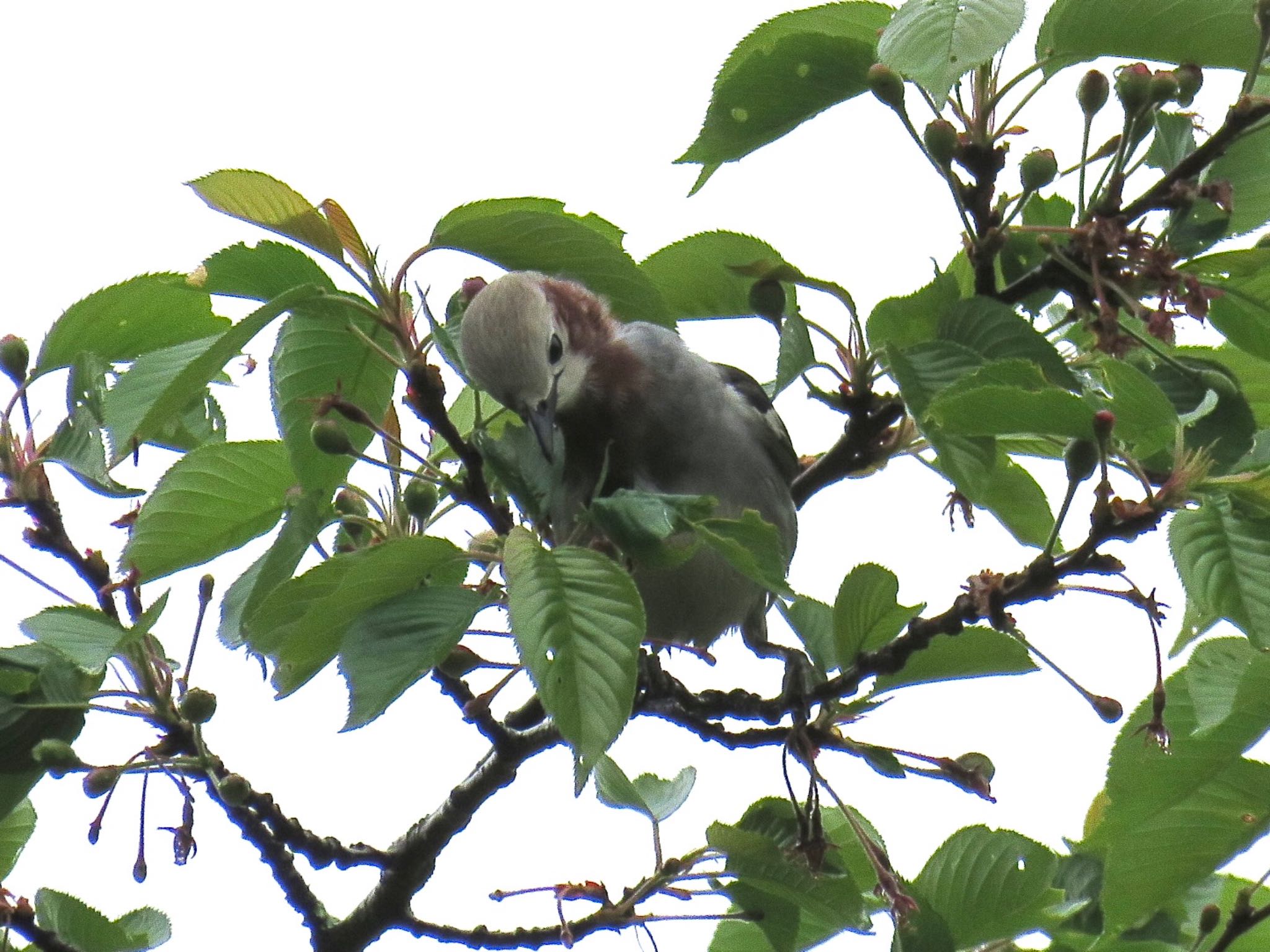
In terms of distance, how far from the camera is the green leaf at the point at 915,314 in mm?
3133

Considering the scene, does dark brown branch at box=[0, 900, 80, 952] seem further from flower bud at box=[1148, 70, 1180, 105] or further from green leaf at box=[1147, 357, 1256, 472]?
flower bud at box=[1148, 70, 1180, 105]

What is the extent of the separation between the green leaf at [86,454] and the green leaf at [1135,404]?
87.4 inches

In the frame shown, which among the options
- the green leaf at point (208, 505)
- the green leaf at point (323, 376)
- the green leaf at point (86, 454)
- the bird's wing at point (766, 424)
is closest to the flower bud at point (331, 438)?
the green leaf at point (323, 376)

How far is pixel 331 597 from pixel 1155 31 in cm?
198

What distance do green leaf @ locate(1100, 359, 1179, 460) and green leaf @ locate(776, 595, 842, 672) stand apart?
108 cm

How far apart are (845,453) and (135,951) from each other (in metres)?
2.22

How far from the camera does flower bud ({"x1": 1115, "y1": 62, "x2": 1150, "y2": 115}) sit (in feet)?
9.96

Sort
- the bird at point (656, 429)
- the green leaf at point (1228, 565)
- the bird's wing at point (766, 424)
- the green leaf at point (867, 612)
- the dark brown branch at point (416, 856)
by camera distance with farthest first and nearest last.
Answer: the bird's wing at point (766, 424), the bird at point (656, 429), the dark brown branch at point (416, 856), the green leaf at point (867, 612), the green leaf at point (1228, 565)

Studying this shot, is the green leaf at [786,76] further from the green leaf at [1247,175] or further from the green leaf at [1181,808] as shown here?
the green leaf at [1181,808]

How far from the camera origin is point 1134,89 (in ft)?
9.97

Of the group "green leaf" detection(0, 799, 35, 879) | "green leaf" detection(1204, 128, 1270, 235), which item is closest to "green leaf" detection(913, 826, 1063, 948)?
"green leaf" detection(1204, 128, 1270, 235)

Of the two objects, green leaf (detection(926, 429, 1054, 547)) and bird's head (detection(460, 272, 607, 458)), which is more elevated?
bird's head (detection(460, 272, 607, 458))

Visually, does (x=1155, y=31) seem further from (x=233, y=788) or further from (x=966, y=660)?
(x=233, y=788)

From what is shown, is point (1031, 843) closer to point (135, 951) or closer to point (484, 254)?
point (484, 254)
